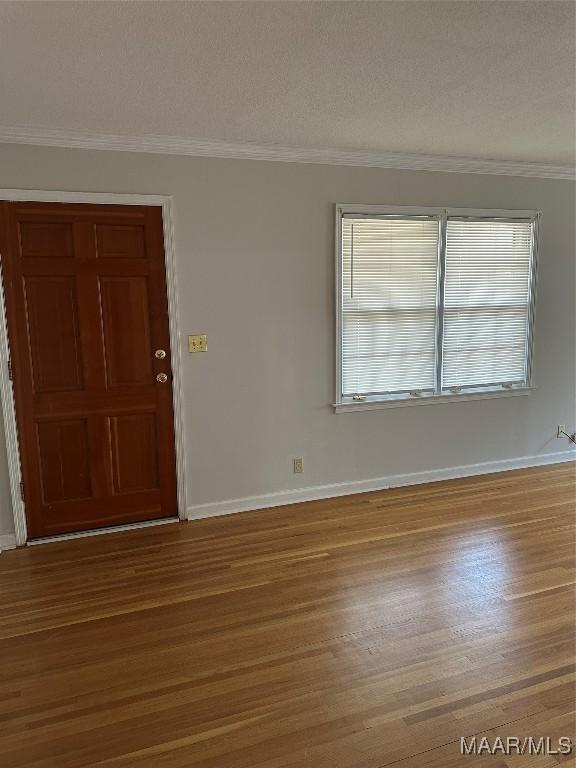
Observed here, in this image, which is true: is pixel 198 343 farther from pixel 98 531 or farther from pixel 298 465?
pixel 98 531

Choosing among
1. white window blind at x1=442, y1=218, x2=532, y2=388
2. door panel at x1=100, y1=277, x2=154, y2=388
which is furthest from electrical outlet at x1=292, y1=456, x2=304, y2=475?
white window blind at x1=442, y1=218, x2=532, y2=388

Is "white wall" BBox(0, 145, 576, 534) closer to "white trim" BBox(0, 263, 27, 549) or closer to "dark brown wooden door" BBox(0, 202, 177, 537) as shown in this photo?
"white trim" BBox(0, 263, 27, 549)

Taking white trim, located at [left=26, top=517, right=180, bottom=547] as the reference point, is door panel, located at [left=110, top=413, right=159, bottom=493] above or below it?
above

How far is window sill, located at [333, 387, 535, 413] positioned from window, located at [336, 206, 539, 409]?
1cm

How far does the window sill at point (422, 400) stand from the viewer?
3.82 m

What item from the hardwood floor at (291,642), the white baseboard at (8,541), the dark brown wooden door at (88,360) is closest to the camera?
the hardwood floor at (291,642)

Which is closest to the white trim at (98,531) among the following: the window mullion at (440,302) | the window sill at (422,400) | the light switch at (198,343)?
the light switch at (198,343)

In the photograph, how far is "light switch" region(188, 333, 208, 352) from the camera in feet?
11.1

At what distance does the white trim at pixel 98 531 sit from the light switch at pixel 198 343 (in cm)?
119

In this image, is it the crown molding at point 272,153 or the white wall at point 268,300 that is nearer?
the crown molding at point 272,153

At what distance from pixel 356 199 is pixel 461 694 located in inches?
119

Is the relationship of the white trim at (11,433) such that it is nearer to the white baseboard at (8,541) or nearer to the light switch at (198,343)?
the white baseboard at (8,541)

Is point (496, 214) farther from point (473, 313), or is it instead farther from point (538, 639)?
point (538, 639)

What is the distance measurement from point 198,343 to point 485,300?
235 centimetres
